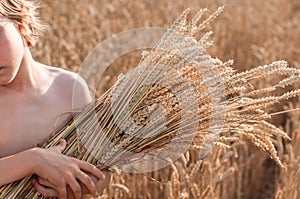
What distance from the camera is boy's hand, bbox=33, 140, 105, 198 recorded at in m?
1.32

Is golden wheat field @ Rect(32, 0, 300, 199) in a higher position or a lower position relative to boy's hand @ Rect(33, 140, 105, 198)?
higher

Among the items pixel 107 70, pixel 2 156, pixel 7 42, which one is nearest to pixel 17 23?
pixel 7 42

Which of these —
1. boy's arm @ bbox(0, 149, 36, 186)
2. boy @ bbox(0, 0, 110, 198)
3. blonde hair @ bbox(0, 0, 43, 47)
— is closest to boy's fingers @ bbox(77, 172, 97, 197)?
boy @ bbox(0, 0, 110, 198)

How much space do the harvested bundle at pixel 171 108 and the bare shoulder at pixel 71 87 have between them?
10 centimetres

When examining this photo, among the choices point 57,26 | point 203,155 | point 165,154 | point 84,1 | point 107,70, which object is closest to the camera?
point 165,154

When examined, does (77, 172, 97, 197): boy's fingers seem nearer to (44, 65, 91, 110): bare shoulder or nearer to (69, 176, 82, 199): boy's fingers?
(69, 176, 82, 199): boy's fingers

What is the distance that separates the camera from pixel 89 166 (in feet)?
4.42

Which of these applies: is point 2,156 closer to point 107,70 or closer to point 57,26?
point 107,70

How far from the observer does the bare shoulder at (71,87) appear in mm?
1505

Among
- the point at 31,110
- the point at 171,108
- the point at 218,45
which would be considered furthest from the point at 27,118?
the point at 218,45

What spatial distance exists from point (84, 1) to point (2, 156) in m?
2.44

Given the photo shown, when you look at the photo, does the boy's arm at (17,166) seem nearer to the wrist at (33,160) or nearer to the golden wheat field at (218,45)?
the wrist at (33,160)

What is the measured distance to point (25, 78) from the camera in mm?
1463

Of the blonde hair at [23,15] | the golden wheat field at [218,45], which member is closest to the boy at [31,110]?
the blonde hair at [23,15]
